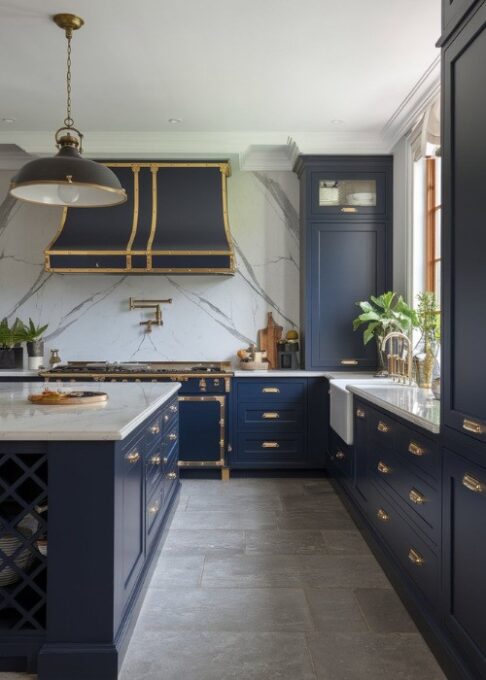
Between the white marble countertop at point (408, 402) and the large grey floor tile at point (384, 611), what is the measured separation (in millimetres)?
799

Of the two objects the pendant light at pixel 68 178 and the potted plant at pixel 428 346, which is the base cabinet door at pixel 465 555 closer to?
the potted plant at pixel 428 346

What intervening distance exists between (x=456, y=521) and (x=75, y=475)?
127cm

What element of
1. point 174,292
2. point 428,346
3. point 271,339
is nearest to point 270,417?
point 271,339

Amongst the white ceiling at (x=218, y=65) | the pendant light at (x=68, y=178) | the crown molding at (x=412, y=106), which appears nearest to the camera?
the pendant light at (x=68, y=178)

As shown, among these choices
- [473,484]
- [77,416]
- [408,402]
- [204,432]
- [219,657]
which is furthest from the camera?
[204,432]

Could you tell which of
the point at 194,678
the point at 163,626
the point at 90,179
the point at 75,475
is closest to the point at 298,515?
the point at 163,626

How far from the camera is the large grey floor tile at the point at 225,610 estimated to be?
2350 mm

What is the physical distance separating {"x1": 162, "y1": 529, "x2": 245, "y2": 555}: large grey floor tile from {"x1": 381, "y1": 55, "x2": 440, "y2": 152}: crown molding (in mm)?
3047

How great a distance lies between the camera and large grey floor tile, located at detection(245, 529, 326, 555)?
10.4 ft

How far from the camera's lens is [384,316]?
450cm

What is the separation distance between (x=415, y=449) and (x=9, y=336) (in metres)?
3.82

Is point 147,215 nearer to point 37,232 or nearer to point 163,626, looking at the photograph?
point 37,232

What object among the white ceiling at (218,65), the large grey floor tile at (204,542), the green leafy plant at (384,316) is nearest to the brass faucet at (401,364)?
the green leafy plant at (384,316)

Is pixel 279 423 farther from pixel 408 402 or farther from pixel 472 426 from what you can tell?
pixel 472 426
